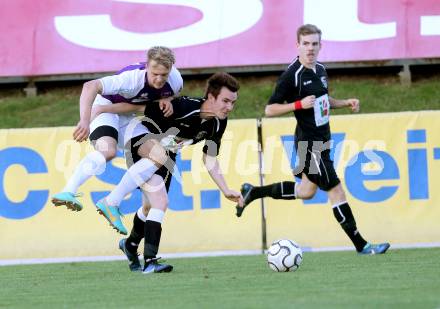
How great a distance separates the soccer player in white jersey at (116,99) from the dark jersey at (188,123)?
0.26 feet

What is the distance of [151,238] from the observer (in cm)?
826

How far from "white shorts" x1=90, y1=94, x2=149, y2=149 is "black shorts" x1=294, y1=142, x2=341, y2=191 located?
1.85m

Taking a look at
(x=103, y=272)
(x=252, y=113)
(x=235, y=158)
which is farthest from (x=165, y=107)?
(x=252, y=113)

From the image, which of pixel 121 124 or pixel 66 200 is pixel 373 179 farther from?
pixel 66 200

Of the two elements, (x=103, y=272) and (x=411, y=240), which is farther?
(x=411, y=240)

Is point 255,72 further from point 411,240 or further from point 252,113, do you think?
point 411,240

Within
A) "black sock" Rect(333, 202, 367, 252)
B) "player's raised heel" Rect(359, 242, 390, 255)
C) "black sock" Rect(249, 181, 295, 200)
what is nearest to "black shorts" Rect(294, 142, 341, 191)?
"black sock" Rect(333, 202, 367, 252)

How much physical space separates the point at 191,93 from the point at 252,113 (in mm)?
1216

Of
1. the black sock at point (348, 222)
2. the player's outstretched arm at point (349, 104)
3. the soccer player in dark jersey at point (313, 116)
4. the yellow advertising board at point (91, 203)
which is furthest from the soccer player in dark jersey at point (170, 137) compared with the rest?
the yellow advertising board at point (91, 203)

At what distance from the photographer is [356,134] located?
11.6 m

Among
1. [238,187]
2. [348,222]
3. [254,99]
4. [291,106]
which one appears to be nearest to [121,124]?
[291,106]

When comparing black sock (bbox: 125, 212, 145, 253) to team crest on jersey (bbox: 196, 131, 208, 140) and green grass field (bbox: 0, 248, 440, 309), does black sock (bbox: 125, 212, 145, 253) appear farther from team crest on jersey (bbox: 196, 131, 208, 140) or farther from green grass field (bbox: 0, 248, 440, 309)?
team crest on jersey (bbox: 196, 131, 208, 140)

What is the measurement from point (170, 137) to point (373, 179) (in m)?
3.64

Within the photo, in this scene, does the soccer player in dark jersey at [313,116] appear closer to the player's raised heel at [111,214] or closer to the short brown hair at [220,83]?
the short brown hair at [220,83]
